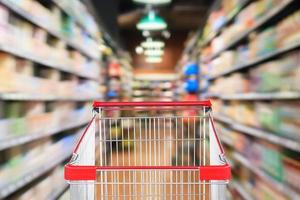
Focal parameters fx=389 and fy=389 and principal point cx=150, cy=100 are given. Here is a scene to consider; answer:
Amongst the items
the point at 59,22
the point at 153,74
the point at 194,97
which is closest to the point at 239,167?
the point at 59,22

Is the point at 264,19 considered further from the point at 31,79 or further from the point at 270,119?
the point at 31,79

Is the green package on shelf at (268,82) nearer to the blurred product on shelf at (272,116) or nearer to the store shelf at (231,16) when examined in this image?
the blurred product on shelf at (272,116)

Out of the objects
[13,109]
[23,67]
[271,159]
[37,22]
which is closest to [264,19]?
[271,159]

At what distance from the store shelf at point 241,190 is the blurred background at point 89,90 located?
0.02m

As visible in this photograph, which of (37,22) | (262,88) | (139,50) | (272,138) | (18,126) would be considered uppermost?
(139,50)

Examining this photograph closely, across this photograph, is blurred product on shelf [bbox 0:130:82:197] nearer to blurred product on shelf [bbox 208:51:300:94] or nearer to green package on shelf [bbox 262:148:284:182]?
green package on shelf [bbox 262:148:284:182]

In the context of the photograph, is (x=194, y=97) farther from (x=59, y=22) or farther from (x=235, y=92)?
(x=59, y=22)

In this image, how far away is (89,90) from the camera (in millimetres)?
5449

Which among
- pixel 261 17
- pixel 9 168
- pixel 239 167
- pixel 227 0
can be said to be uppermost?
pixel 227 0

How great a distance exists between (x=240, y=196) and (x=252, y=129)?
981 millimetres

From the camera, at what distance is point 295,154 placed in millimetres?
2516

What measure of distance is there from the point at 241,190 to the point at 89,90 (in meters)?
2.61

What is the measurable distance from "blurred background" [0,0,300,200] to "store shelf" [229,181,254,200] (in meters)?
0.02

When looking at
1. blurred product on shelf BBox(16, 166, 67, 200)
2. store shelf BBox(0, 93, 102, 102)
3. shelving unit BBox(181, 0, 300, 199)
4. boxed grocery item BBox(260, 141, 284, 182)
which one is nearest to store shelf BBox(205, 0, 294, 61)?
shelving unit BBox(181, 0, 300, 199)
